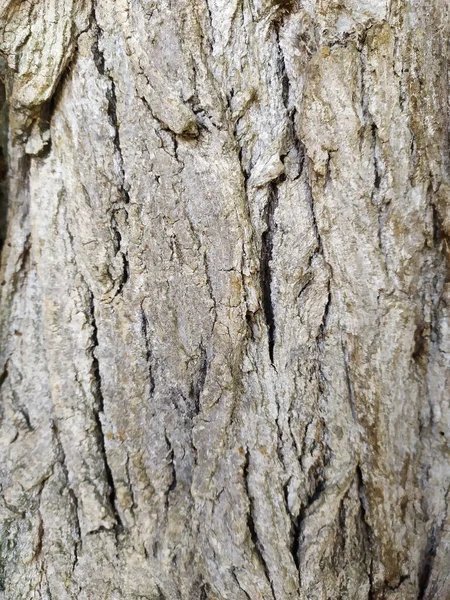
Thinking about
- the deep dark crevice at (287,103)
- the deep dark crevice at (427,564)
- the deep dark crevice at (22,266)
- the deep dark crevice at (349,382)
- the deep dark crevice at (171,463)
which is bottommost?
the deep dark crevice at (427,564)

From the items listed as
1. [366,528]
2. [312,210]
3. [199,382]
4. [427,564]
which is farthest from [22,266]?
[427,564]

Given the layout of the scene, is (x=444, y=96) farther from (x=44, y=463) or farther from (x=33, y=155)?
(x=44, y=463)

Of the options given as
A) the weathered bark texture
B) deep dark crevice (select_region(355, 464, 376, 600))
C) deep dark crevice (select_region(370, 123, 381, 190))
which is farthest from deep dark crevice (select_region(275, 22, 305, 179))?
deep dark crevice (select_region(355, 464, 376, 600))

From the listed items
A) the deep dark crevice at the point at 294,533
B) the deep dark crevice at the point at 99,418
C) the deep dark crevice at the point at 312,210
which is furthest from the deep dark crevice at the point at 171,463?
the deep dark crevice at the point at 312,210

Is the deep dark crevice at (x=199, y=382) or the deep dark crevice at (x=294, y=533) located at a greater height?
the deep dark crevice at (x=199, y=382)

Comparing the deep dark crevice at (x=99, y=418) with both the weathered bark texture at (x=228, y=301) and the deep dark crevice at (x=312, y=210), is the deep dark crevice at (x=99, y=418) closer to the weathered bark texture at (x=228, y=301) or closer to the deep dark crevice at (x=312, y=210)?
the weathered bark texture at (x=228, y=301)

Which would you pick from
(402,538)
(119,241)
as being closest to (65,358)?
(119,241)

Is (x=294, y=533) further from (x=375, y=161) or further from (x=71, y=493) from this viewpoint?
(x=375, y=161)
